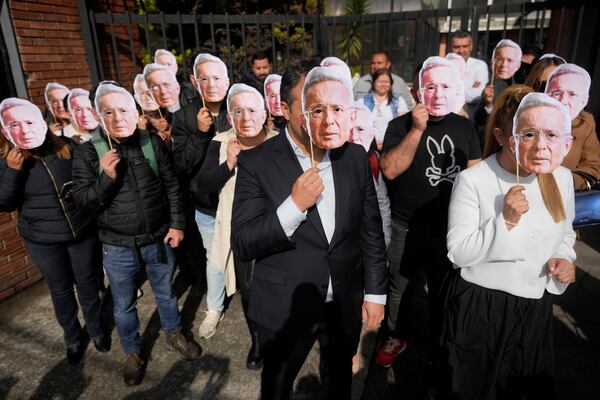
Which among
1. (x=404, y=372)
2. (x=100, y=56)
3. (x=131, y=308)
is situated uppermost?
(x=100, y=56)

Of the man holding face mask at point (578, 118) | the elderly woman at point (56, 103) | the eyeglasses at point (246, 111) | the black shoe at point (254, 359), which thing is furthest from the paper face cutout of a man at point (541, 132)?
the elderly woman at point (56, 103)

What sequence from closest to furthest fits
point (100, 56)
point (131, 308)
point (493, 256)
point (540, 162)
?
point (540, 162) → point (493, 256) → point (131, 308) → point (100, 56)

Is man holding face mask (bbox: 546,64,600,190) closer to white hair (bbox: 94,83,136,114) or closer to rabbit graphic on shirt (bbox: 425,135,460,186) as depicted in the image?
rabbit graphic on shirt (bbox: 425,135,460,186)

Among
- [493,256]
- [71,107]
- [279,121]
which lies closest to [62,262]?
[71,107]

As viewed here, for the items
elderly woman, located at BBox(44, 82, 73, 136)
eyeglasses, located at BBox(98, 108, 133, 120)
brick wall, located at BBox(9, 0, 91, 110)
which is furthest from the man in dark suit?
brick wall, located at BBox(9, 0, 91, 110)

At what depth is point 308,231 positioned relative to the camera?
1.89 metres

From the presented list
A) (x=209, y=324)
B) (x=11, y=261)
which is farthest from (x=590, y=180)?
(x=11, y=261)

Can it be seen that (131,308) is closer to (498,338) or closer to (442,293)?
(442,293)

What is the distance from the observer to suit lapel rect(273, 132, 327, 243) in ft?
6.15

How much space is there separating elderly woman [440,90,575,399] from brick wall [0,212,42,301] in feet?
13.6

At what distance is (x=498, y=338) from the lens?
2033mm

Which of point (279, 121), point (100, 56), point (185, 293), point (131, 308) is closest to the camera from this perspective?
point (131, 308)

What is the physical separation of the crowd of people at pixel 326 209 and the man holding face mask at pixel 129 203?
0.01 meters

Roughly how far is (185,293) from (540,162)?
3.46 meters
